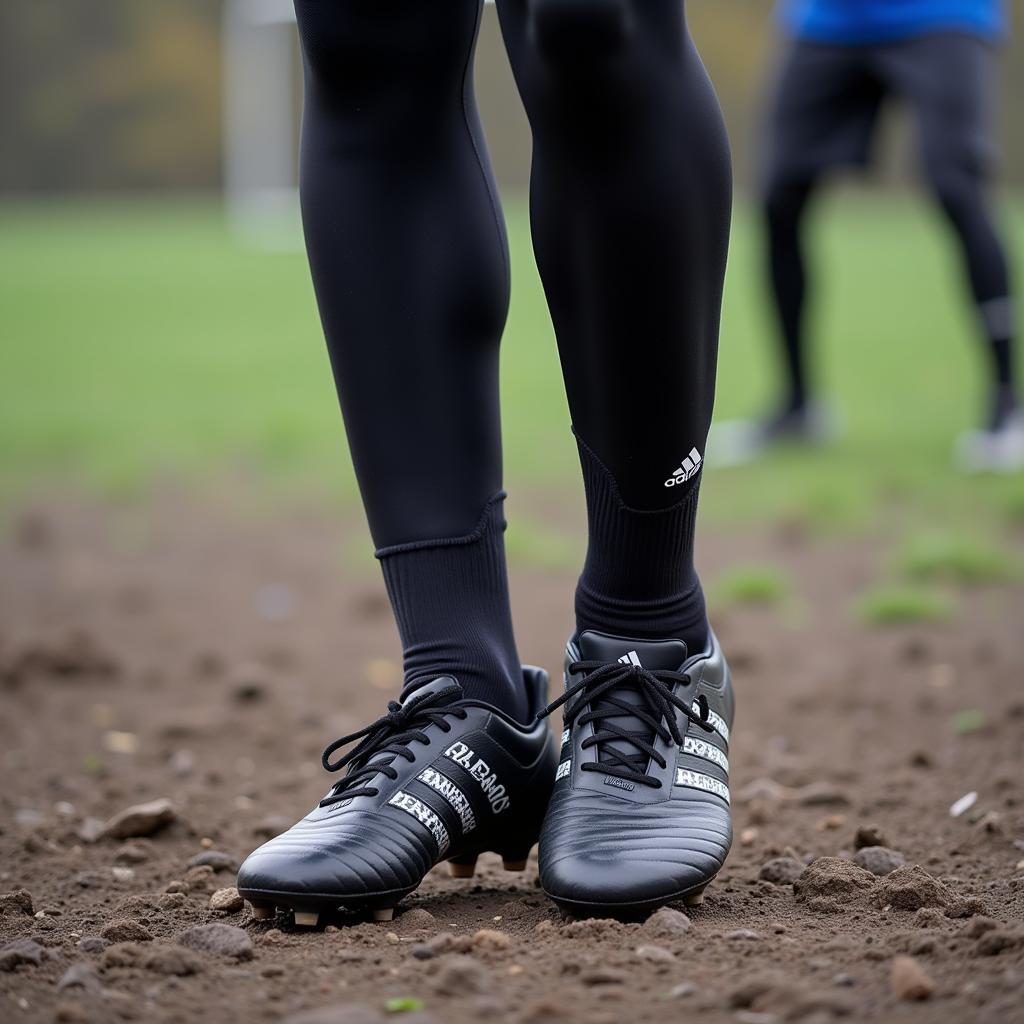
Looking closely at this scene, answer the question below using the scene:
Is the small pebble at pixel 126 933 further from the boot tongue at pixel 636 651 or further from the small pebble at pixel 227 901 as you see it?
the boot tongue at pixel 636 651

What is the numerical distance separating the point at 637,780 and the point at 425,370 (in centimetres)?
43

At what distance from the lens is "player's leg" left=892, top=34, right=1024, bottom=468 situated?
3.89 meters

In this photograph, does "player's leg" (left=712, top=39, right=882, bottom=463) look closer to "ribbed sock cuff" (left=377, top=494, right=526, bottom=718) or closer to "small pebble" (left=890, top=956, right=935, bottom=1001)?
"ribbed sock cuff" (left=377, top=494, right=526, bottom=718)

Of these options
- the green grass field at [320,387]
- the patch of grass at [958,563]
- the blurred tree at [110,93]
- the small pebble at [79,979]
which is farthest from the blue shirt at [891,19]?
the blurred tree at [110,93]

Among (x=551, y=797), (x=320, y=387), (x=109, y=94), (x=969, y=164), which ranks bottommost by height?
(x=551, y=797)

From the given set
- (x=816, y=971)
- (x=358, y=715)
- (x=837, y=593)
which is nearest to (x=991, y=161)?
(x=837, y=593)

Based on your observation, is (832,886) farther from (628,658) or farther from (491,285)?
(491,285)

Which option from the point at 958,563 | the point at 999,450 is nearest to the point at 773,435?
the point at 999,450

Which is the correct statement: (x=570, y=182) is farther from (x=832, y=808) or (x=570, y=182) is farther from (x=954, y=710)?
(x=954, y=710)

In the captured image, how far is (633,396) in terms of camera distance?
1225 millimetres

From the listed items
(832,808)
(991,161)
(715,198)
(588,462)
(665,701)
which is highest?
(991,161)

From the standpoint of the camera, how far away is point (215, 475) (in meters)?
4.33

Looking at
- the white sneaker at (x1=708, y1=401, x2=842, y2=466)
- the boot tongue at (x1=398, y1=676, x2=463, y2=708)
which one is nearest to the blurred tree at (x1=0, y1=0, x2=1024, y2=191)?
the white sneaker at (x1=708, y1=401, x2=842, y2=466)

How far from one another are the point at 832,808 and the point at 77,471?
10.7 feet
